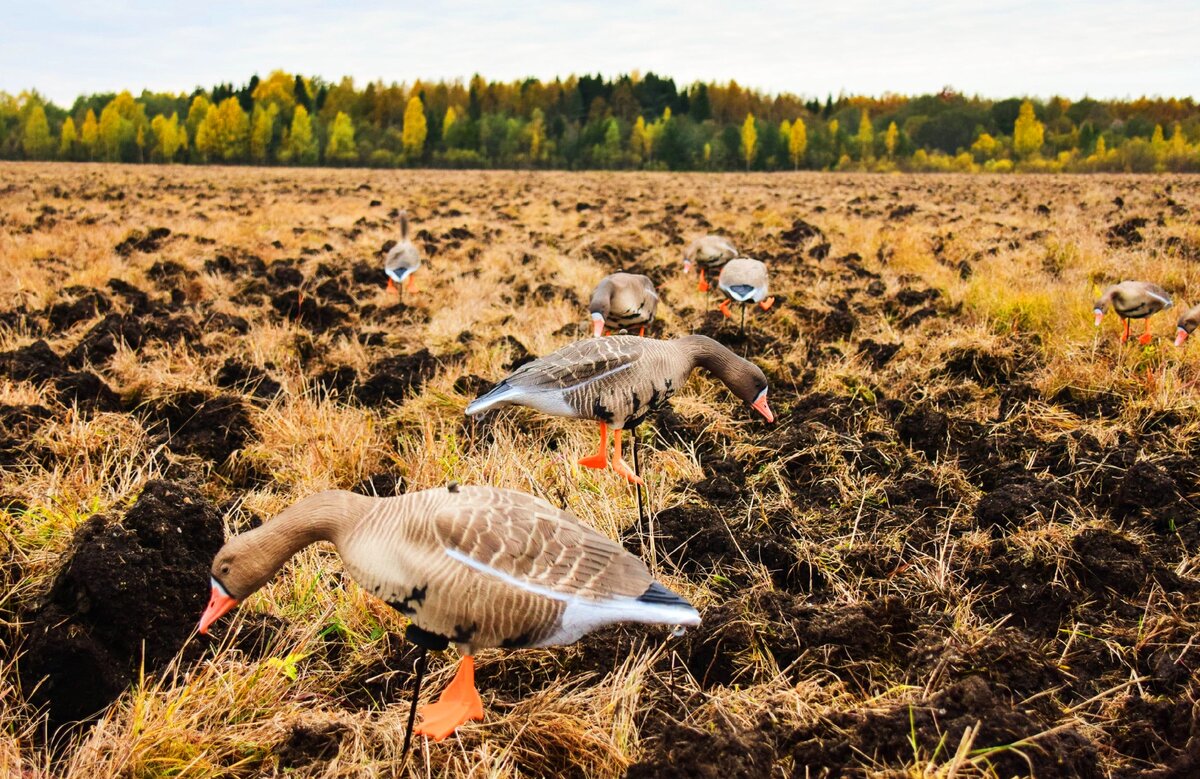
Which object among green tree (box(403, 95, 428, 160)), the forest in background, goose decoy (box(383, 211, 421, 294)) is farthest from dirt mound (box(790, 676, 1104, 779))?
green tree (box(403, 95, 428, 160))

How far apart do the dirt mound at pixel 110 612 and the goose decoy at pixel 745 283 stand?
5.48m

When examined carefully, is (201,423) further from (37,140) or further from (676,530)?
(37,140)

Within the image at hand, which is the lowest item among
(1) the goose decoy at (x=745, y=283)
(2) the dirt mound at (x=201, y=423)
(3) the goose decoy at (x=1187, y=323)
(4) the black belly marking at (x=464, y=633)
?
(2) the dirt mound at (x=201, y=423)

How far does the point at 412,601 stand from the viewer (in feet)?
7.86

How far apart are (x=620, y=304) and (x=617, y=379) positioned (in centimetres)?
282

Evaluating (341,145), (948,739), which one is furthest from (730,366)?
(341,145)

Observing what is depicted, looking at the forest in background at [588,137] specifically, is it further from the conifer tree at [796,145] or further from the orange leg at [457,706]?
the orange leg at [457,706]

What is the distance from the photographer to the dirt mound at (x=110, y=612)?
2814 millimetres

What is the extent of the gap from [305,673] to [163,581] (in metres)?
0.65

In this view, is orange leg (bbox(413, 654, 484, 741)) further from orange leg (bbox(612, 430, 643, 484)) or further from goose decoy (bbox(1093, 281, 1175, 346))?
goose decoy (bbox(1093, 281, 1175, 346))

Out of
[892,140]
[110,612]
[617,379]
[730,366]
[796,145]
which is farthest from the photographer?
[796,145]

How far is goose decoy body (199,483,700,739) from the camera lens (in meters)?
2.38

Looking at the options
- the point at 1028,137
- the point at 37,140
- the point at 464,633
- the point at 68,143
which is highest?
the point at 37,140

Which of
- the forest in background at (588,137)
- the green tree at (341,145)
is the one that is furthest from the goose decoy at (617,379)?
the green tree at (341,145)
